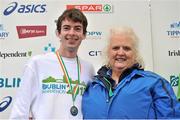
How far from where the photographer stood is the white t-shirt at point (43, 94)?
1253 millimetres

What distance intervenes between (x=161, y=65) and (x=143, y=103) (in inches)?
52.7

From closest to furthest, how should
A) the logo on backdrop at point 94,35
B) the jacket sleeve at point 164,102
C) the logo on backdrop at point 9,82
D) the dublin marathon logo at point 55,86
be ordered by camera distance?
the jacket sleeve at point 164,102 < the dublin marathon logo at point 55,86 < the logo on backdrop at point 9,82 < the logo on backdrop at point 94,35

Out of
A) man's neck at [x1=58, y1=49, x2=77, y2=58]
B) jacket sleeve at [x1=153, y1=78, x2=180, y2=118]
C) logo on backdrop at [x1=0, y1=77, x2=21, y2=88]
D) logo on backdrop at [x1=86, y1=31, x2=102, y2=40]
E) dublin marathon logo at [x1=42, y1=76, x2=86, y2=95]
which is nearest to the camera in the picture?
jacket sleeve at [x1=153, y1=78, x2=180, y2=118]

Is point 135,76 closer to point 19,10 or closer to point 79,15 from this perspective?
point 79,15

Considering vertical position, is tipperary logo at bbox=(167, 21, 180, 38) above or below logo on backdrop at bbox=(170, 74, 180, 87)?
above

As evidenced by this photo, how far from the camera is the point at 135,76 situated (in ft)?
4.20

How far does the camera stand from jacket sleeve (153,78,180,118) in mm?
1158

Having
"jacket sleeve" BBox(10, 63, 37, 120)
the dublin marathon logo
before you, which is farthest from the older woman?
"jacket sleeve" BBox(10, 63, 37, 120)

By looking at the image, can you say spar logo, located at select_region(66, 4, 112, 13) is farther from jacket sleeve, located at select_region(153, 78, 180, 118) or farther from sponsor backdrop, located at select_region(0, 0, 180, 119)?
jacket sleeve, located at select_region(153, 78, 180, 118)

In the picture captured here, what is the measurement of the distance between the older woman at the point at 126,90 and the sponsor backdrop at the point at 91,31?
94 centimetres

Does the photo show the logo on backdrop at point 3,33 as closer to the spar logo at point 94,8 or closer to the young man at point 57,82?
the spar logo at point 94,8

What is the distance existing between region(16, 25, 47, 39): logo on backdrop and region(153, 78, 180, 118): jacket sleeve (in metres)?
1.41

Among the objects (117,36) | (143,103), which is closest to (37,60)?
(117,36)

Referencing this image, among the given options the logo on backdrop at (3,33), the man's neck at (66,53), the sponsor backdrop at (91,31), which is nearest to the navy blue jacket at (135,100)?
the man's neck at (66,53)
